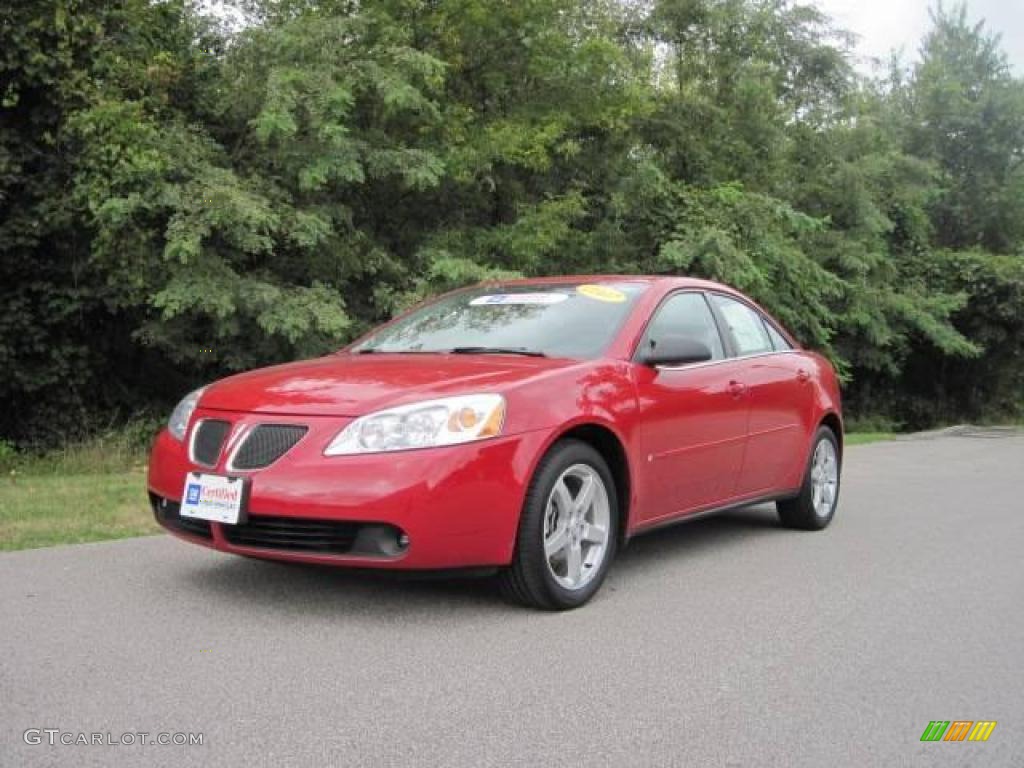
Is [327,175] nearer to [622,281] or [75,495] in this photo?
[75,495]

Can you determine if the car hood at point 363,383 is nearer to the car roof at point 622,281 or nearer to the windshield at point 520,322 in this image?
the windshield at point 520,322

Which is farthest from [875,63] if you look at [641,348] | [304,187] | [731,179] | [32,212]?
[641,348]

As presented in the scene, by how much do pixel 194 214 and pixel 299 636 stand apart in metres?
8.00

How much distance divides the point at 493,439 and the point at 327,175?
334 inches

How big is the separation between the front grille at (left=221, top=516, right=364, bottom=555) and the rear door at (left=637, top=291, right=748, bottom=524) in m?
1.60

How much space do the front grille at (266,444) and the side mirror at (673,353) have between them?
1863mm

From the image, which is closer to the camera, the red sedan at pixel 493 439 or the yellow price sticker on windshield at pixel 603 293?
the red sedan at pixel 493 439

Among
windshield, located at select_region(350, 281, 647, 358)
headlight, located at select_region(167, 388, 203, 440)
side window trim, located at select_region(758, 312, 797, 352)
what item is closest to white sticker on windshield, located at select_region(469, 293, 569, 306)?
windshield, located at select_region(350, 281, 647, 358)

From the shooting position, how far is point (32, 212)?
41.8 ft

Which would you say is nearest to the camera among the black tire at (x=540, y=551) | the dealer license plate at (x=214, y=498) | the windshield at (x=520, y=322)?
→ the dealer license plate at (x=214, y=498)

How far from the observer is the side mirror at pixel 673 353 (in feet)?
17.7

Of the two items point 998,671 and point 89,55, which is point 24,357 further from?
point 998,671

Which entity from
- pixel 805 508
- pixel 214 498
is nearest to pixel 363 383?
pixel 214 498

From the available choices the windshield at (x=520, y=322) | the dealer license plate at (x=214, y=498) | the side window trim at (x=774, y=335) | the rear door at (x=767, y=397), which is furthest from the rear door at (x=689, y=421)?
the dealer license plate at (x=214, y=498)
